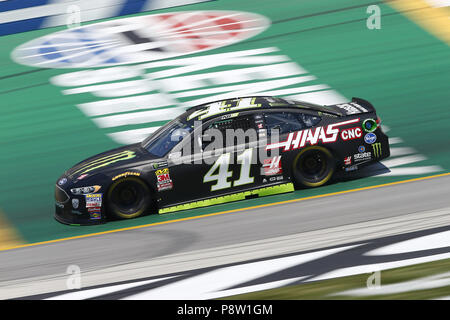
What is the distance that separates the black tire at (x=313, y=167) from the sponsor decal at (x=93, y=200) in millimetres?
2836

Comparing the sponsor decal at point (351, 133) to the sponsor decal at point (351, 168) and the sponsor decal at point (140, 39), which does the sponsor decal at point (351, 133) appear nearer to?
the sponsor decal at point (351, 168)

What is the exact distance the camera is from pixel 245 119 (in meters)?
10.4

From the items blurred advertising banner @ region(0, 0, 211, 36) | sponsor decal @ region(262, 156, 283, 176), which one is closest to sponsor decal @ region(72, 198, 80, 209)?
sponsor decal @ region(262, 156, 283, 176)

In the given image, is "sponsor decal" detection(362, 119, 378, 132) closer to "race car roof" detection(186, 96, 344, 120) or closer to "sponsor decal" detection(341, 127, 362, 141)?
"sponsor decal" detection(341, 127, 362, 141)

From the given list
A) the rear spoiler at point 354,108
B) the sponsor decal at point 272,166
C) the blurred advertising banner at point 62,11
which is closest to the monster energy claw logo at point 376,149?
the rear spoiler at point 354,108

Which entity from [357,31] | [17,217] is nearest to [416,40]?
[357,31]

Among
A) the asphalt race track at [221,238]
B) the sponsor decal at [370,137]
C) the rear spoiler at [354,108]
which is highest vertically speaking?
the rear spoiler at [354,108]

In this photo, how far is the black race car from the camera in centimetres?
1020

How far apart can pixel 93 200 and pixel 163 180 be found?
103 centimetres

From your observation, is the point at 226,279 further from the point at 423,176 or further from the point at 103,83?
the point at 103,83

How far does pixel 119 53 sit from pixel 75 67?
1160 millimetres

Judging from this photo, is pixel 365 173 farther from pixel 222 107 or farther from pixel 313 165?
pixel 222 107

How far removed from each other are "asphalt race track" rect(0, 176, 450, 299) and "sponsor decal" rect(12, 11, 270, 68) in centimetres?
817

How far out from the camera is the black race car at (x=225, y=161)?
10203 millimetres
